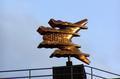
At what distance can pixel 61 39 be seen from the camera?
39125 millimetres

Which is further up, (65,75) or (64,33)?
(64,33)

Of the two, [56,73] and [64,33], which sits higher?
[64,33]

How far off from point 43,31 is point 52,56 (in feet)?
5.32

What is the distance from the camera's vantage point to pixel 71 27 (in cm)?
3984

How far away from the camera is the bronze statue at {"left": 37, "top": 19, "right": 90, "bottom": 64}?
1521 inches

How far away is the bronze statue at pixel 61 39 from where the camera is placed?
38625 mm

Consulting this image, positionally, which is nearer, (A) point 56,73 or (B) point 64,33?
(A) point 56,73

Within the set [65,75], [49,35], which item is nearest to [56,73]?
[65,75]

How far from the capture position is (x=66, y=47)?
38844mm

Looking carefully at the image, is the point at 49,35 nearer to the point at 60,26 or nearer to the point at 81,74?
the point at 60,26

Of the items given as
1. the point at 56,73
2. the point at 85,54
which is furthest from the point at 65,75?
the point at 85,54

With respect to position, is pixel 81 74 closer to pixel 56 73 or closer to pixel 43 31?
pixel 56 73

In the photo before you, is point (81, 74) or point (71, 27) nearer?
point (81, 74)

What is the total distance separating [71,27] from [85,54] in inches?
75.9
